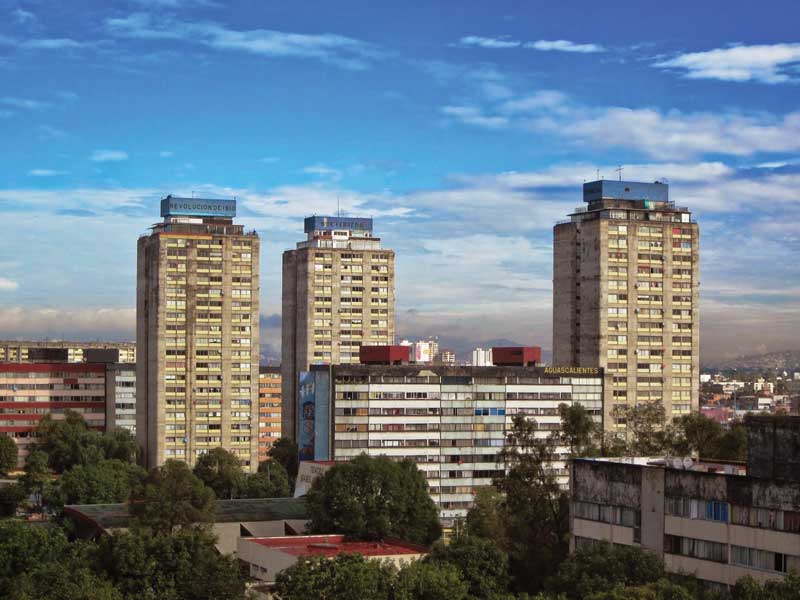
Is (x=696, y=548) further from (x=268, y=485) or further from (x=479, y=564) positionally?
(x=268, y=485)

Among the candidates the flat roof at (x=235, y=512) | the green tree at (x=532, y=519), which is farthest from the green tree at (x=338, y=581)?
the flat roof at (x=235, y=512)

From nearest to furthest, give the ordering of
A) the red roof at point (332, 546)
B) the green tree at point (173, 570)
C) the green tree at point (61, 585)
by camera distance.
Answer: the green tree at point (61, 585) < the green tree at point (173, 570) < the red roof at point (332, 546)

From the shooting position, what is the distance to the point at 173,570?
87.8 m

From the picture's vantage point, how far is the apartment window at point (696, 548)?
251ft

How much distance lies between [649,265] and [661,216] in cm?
828

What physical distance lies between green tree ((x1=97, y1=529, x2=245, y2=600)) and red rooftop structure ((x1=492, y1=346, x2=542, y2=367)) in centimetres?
8260

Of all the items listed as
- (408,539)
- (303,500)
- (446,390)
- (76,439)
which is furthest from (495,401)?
(76,439)

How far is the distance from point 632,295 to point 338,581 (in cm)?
11415

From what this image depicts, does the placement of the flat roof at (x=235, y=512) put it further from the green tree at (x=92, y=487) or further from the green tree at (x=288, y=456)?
the green tree at (x=288, y=456)


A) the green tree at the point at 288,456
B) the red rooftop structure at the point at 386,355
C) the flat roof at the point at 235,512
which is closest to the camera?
the flat roof at the point at 235,512

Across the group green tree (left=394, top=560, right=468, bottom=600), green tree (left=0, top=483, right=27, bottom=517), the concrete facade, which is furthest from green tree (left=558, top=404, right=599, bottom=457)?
green tree (left=0, top=483, right=27, bottom=517)

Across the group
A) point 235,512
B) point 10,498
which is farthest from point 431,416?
point 10,498

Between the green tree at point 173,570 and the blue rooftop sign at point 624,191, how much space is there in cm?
11193

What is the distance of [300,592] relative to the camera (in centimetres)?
7919
